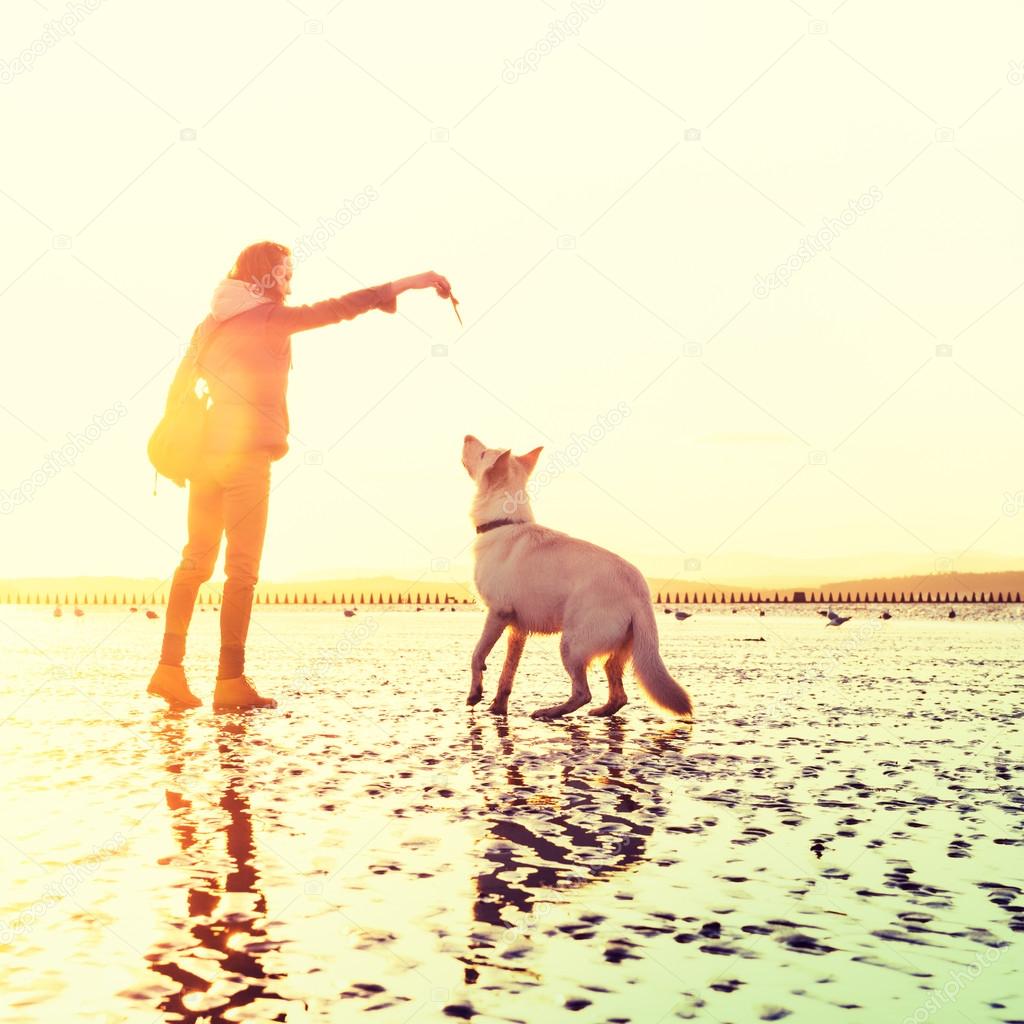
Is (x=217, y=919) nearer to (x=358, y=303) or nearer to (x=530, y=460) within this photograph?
(x=358, y=303)

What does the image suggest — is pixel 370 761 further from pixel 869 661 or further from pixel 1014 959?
pixel 869 661

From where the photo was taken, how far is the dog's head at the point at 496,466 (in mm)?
9320

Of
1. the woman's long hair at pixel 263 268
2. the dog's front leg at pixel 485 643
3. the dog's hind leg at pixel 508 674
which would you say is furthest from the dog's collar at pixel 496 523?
the woman's long hair at pixel 263 268

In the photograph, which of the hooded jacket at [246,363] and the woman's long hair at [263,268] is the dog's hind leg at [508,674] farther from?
the woman's long hair at [263,268]

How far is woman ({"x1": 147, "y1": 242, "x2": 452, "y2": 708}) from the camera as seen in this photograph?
27.3 feet

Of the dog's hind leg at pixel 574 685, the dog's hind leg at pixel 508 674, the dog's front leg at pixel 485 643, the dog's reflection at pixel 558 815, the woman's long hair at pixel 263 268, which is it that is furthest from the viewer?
the dog's front leg at pixel 485 643

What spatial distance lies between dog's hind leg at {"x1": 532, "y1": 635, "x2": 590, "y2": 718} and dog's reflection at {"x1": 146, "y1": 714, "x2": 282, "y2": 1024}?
10.4 feet

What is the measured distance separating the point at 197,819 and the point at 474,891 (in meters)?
1.55

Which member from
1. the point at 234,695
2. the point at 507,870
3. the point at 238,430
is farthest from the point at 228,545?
the point at 507,870

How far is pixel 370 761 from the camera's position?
629cm

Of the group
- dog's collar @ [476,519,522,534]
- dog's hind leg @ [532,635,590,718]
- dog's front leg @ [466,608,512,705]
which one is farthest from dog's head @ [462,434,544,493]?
dog's hind leg @ [532,635,590,718]

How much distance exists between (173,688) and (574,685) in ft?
9.84

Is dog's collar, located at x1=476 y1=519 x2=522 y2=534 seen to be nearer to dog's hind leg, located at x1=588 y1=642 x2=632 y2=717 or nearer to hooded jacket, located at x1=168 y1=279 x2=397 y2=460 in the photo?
dog's hind leg, located at x1=588 y1=642 x2=632 y2=717

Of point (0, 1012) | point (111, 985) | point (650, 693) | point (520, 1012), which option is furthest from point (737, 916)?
point (650, 693)
